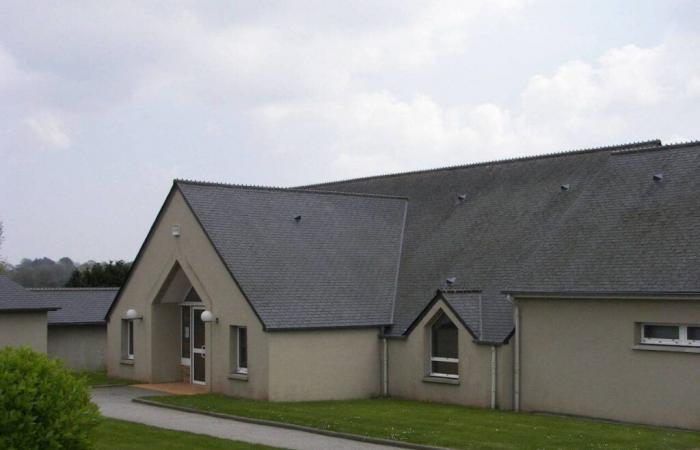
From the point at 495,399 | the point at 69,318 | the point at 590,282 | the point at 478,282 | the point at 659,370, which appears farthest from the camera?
the point at 69,318

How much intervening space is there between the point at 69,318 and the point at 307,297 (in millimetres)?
14162

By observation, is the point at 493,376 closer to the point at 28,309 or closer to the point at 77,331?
the point at 28,309

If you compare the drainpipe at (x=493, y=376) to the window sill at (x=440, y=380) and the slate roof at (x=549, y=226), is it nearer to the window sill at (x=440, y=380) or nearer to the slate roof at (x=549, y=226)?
the slate roof at (x=549, y=226)

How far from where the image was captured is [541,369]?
23562 mm

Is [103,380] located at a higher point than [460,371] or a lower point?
lower

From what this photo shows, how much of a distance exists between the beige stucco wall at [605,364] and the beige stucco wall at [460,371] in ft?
1.86

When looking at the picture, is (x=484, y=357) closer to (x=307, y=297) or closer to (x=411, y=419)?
(x=411, y=419)

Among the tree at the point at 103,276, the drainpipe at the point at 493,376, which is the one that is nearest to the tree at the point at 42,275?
the tree at the point at 103,276

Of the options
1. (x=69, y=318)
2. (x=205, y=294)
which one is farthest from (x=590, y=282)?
(x=69, y=318)

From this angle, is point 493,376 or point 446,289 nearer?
point 493,376

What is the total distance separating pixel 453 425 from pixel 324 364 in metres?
7.13

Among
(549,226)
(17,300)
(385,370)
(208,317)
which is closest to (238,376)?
(208,317)

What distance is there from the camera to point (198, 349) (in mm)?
31047

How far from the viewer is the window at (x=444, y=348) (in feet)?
84.7
